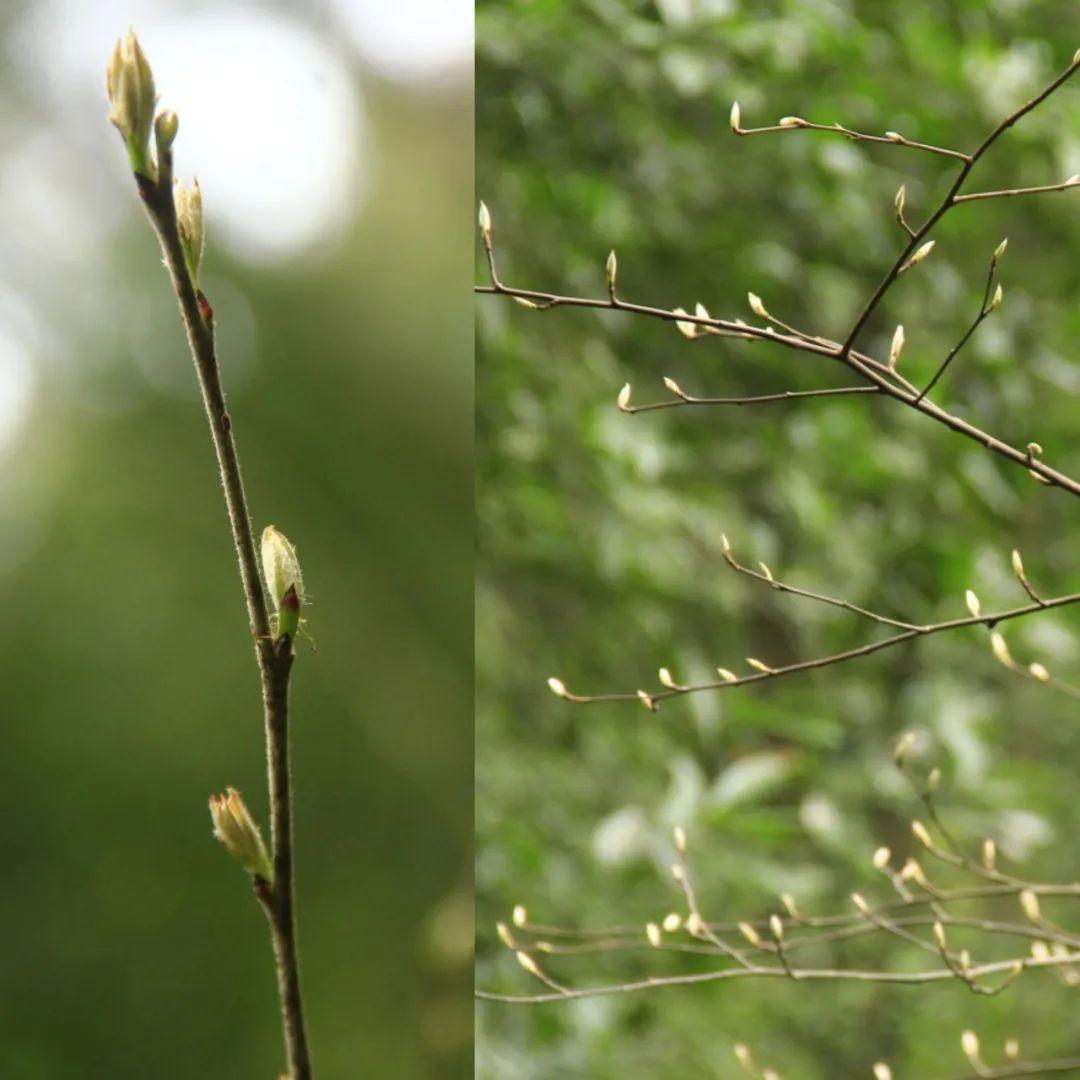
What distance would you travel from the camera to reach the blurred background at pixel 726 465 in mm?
1077

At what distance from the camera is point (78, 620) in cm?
51

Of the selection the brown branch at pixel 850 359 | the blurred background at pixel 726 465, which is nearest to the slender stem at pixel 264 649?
the brown branch at pixel 850 359

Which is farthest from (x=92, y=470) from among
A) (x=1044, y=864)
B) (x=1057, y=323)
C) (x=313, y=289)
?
(x=1044, y=864)

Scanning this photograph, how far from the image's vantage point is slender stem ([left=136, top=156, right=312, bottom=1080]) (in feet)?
1.48

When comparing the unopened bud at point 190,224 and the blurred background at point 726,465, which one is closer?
the unopened bud at point 190,224

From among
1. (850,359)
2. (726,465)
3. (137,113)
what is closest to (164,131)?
(137,113)

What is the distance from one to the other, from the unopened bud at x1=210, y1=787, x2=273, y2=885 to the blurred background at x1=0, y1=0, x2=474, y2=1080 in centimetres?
5

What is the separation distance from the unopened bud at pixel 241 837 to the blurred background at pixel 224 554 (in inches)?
2.0

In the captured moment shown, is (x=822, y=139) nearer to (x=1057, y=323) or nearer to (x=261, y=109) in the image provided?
(x=1057, y=323)

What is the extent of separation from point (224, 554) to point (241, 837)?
0.44ft

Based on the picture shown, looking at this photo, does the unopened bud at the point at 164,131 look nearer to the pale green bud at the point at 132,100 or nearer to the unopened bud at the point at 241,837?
the pale green bud at the point at 132,100

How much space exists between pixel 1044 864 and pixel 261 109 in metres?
1.68

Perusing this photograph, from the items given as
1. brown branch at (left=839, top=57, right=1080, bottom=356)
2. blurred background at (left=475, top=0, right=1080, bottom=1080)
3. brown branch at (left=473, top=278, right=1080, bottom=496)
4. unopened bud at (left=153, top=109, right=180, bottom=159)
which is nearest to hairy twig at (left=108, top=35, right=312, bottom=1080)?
unopened bud at (left=153, top=109, right=180, bottom=159)

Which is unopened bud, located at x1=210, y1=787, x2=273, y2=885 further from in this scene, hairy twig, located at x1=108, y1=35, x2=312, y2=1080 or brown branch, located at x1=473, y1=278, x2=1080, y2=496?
brown branch, located at x1=473, y1=278, x2=1080, y2=496
